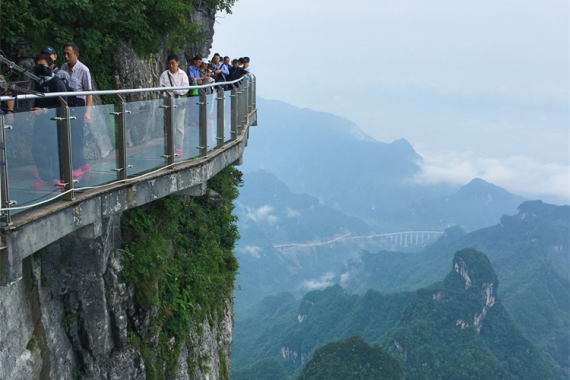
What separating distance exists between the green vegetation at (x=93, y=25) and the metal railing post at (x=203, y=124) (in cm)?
218

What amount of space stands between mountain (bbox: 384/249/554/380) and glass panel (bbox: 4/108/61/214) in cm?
6973

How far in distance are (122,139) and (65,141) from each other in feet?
3.38

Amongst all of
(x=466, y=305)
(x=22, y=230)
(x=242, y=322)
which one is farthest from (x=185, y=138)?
(x=242, y=322)

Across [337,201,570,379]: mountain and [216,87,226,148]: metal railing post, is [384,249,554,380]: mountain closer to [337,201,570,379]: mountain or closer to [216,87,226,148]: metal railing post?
[337,201,570,379]: mountain

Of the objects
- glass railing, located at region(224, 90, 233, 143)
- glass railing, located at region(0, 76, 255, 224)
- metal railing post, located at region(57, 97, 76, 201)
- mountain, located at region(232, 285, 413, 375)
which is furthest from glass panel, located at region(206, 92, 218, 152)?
mountain, located at region(232, 285, 413, 375)

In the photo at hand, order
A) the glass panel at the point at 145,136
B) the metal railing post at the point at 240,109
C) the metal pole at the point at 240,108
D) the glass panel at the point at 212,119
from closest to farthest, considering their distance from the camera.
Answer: the glass panel at the point at 145,136, the glass panel at the point at 212,119, the metal railing post at the point at 240,109, the metal pole at the point at 240,108

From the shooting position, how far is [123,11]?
9789 millimetres

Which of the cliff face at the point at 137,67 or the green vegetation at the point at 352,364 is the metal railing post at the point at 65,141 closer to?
the cliff face at the point at 137,67

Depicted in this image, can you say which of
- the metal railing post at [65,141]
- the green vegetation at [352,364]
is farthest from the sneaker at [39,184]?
the green vegetation at [352,364]

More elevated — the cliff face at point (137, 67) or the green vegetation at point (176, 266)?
the cliff face at point (137, 67)

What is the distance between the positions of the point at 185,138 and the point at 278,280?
175406 millimetres

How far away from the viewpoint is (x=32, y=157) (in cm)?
489

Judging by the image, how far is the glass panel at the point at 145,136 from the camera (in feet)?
21.4

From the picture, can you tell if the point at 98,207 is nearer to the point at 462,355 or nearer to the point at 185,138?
the point at 185,138
